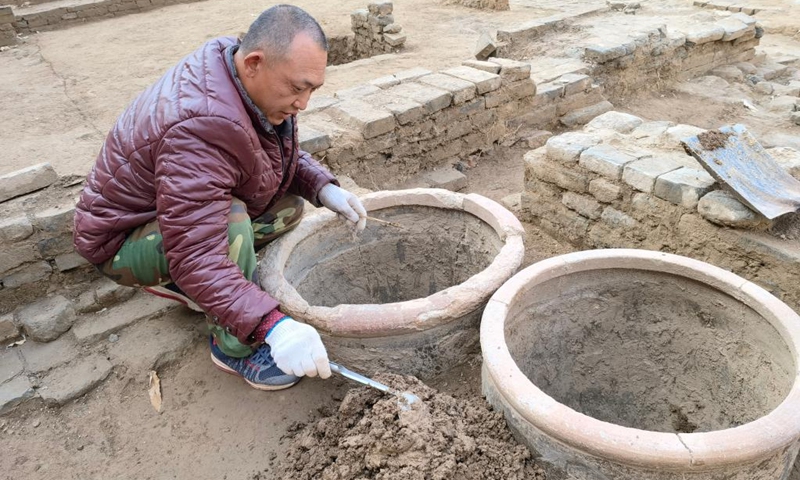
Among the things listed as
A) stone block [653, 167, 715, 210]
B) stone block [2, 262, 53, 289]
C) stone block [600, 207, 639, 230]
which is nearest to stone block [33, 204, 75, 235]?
stone block [2, 262, 53, 289]

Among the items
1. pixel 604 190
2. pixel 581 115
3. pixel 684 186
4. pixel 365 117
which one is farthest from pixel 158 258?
pixel 581 115

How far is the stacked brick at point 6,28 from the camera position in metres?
8.64

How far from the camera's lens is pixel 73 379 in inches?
110

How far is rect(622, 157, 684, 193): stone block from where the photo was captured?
124 inches

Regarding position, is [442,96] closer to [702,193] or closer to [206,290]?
[702,193]

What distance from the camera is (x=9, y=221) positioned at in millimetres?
3008

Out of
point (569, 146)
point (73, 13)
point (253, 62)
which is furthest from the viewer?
point (73, 13)

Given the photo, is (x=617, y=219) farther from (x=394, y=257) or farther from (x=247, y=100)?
(x=247, y=100)

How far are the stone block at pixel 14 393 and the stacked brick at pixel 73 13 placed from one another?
8.87m

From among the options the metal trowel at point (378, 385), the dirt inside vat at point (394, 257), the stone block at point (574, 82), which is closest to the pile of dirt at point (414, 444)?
the metal trowel at point (378, 385)

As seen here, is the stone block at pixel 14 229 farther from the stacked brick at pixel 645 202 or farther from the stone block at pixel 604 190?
the stone block at pixel 604 190

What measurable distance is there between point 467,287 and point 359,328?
0.48 metres

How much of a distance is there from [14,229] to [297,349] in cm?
194

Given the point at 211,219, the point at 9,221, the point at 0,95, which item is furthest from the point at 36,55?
the point at 211,219
